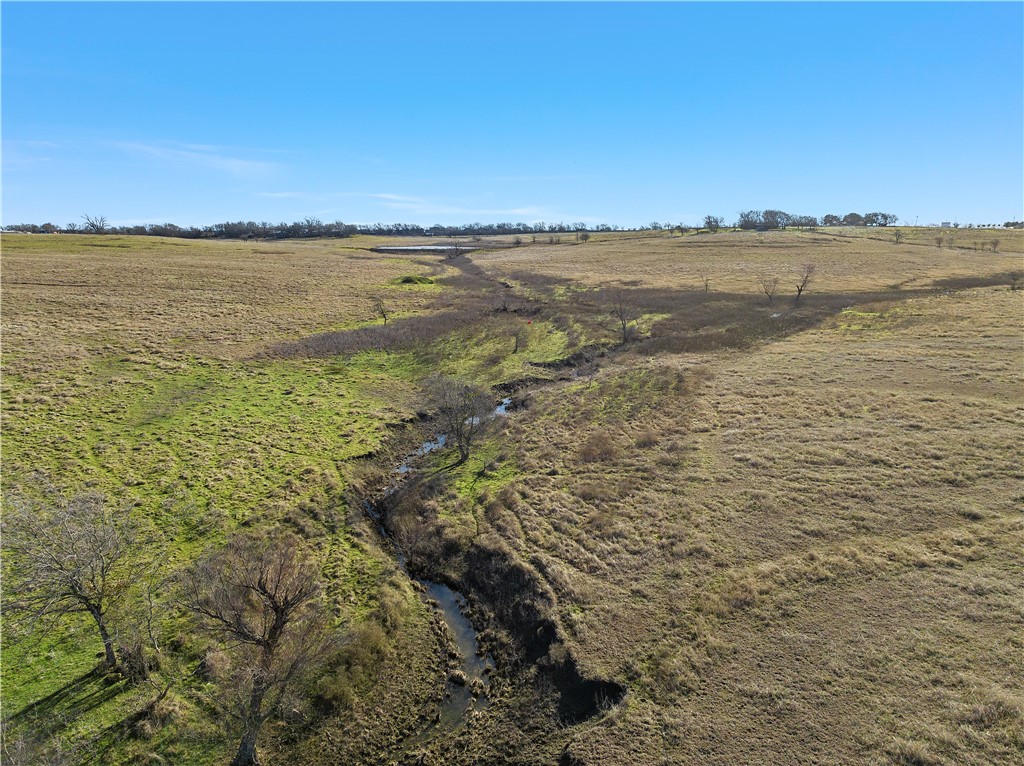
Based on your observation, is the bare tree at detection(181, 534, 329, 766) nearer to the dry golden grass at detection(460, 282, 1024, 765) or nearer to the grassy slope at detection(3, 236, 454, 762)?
the grassy slope at detection(3, 236, 454, 762)

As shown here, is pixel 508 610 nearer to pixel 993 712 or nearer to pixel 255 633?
pixel 255 633

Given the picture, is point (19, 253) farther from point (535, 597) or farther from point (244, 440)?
point (535, 597)

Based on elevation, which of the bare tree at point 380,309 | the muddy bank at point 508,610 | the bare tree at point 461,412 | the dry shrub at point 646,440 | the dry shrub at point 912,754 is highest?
the bare tree at point 380,309

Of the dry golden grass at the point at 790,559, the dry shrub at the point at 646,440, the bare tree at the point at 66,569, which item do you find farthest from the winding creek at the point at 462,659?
the dry shrub at the point at 646,440

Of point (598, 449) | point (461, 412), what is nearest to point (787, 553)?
point (598, 449)

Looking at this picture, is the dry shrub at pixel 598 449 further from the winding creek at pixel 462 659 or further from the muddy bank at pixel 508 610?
the winding creek at pixel 462 659

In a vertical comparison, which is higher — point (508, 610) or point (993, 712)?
point (993, 712)

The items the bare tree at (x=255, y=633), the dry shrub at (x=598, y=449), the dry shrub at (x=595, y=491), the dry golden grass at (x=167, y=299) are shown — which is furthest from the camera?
the dry golden grass at (x=167, y=299)
